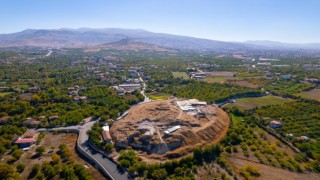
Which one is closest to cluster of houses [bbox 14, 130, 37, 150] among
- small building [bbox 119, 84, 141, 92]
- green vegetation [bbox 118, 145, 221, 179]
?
green vegetation [bbox 118, 145, 221, 179]

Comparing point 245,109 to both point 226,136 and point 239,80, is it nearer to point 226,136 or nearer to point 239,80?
point 226,136

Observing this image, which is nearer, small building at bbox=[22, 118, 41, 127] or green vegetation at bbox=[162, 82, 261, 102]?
small building at bbox=[22, 118, 41, 127]

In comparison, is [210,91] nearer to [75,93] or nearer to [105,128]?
[105,128]

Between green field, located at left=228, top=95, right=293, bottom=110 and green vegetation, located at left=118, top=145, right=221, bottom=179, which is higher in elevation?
green field, located at left=228, top=95, right=293, bottom=110

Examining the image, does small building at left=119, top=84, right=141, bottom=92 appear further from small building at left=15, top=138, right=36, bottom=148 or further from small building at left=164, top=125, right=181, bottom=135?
small building at left=15, top=138, right=36, bottom=148

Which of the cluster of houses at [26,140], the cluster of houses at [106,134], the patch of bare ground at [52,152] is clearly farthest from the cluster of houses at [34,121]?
the cluster of houses at [106,134]

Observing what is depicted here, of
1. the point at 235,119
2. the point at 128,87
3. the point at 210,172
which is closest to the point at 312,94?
the point at 235,119

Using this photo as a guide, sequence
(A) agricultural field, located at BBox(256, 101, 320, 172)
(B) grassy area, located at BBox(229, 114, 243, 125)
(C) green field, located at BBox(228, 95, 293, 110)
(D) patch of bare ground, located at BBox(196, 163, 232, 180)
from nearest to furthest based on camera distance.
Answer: (D) patch of bare ground, located at BBox(196, 163, 232, 180) → (A) agricultural field, located at BBox(256, 101, 320, 172) → (B) grassy area, located at BBox(229, 114, 243, 125) → (C) green field, located at BBox(228, 95, 293, 110)
